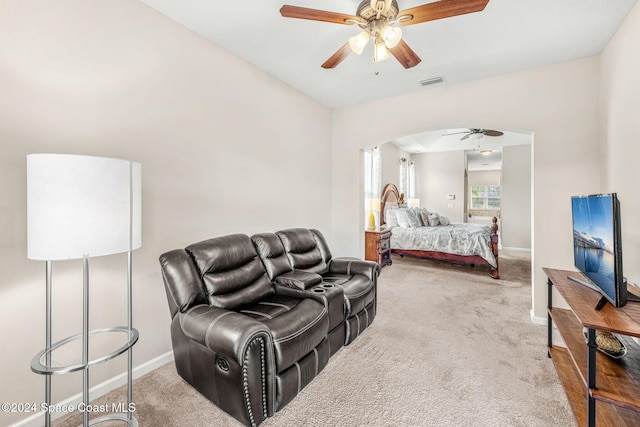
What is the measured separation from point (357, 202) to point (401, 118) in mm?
1357

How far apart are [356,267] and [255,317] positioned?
1.32 m

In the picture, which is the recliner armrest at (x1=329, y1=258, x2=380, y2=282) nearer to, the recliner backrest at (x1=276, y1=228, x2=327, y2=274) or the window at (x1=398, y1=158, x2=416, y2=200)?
the recliner backrest at (x1=276, y1=228, x2=327, y2=274)

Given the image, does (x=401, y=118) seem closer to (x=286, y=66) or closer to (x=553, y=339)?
(x=286, y=66)

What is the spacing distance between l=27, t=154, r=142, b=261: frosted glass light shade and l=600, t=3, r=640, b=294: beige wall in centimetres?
324

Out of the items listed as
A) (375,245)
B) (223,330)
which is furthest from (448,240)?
(223,330)

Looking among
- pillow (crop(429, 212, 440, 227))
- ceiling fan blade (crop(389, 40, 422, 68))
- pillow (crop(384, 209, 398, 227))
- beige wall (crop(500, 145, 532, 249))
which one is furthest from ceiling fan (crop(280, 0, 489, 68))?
beige wall (crop(500, 145, 532, 249))

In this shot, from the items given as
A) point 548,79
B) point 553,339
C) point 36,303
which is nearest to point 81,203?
A: point 36,303

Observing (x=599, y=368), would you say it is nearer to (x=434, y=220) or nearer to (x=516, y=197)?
(x=434, y=220)

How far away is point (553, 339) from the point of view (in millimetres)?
2549

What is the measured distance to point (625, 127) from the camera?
7.03 ft

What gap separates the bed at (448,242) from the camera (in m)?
4.62

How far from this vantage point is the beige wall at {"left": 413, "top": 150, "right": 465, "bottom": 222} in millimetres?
7746

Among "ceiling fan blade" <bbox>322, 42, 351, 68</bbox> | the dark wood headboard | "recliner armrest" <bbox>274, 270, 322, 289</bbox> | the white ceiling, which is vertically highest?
the white ceiling

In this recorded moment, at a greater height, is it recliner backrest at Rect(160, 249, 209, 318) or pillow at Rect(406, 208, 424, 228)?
pillow at Rect(406, 208, 424, 228)
